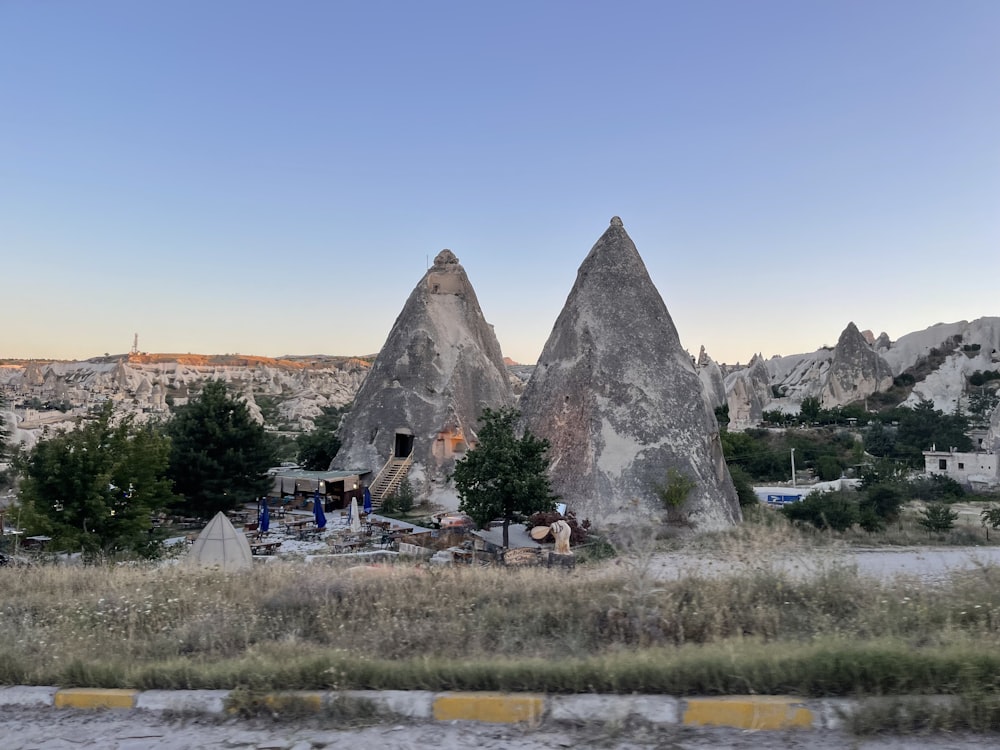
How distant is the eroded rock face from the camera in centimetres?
7181

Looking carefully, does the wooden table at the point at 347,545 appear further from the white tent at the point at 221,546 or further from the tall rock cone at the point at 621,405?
the tall rock cone at the point at 621,405

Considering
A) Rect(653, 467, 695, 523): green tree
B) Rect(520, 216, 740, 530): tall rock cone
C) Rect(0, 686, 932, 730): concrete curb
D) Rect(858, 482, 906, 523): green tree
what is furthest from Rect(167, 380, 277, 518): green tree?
Rect(858, 482, 906, 523): green tree

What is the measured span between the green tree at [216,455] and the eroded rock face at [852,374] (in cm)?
6622

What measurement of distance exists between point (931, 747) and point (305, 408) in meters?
75.1

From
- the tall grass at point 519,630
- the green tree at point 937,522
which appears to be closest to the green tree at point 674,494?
the green tree at point 937,522

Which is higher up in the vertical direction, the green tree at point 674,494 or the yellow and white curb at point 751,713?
the yellow and white curb at point 751,713

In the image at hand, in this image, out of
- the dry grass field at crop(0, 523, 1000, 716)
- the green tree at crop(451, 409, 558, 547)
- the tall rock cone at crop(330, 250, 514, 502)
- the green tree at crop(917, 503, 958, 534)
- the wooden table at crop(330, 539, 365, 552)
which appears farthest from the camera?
the tall rock cone at crop(330, 250, 514, 502)

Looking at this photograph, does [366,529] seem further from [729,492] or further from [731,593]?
[731,593]

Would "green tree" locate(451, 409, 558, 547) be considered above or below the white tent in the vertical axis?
above

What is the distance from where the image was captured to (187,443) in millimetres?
18234

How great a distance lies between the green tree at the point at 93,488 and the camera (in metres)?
10.8

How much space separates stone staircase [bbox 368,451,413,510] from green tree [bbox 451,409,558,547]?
9839 mm

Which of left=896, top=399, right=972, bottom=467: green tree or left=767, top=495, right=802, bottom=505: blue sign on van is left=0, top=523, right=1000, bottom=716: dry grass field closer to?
left=767, top=495, right=802, bottom=505: blue sign on van

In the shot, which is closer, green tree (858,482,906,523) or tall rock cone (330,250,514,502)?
green tree (858,482,906,523)
